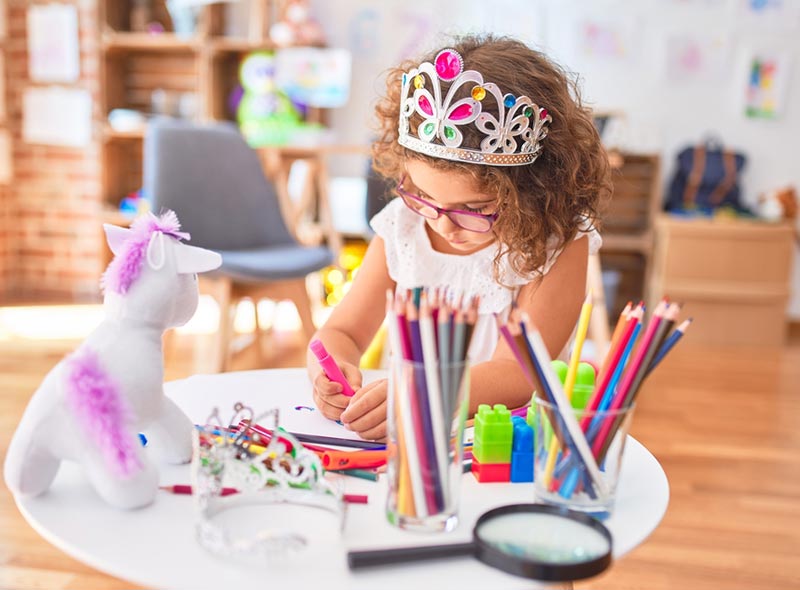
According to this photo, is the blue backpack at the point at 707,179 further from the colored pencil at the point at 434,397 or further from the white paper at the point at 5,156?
the colored pencil at the point at 434,397

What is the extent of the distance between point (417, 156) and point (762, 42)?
3.13 m

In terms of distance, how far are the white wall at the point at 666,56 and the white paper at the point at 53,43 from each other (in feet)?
4.47

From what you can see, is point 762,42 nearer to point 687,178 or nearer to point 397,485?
point 687,178

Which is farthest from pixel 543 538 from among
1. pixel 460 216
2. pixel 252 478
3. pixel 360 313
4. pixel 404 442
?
pixel 360 313

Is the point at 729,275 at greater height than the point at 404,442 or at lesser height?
lesser

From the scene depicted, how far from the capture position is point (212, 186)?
8.00 feet

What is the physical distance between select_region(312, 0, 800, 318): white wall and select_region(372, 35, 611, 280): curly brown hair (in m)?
2.58

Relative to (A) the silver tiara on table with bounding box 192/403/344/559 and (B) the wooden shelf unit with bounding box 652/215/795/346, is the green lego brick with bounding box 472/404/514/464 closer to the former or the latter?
(A) the silver tiara on table with bounding box 192/403/344/559

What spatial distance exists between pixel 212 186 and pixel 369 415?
178 cm

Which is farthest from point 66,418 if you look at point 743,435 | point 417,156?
point 743,435

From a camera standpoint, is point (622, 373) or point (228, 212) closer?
point (622, 373)

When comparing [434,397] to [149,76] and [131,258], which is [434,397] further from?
[149,76]

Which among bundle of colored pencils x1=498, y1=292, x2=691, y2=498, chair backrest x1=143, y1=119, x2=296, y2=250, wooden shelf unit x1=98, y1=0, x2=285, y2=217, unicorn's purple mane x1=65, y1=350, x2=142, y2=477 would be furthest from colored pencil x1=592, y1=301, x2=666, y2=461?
wooden shelf unit x1=98, y1=0, x2=285, y2=217

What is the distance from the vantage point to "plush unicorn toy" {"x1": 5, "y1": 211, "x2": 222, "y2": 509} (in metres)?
0.59
